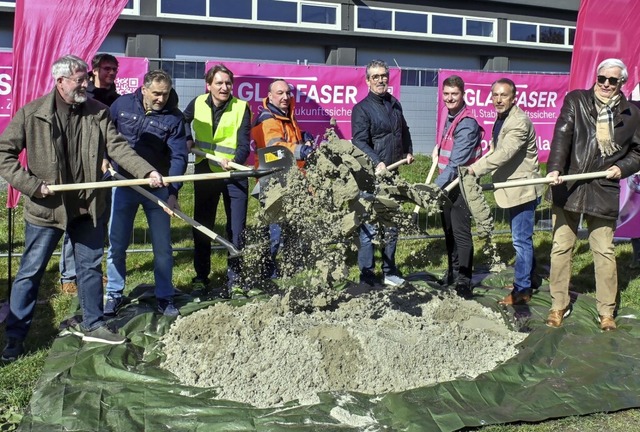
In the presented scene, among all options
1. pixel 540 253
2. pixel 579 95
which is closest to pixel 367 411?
pixel 579 95

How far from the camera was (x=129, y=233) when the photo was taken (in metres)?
5.68

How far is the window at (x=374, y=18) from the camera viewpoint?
16.9 metres

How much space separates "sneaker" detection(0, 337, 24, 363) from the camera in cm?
484

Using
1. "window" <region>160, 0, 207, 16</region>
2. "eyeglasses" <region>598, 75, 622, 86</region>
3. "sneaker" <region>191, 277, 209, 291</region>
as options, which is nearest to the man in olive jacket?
"sneaker" <region>191, 277, 209, 291</region>

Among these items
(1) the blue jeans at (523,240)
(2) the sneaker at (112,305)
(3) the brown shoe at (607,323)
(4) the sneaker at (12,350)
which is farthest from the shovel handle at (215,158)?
(3) the brown shoe at (607,323)

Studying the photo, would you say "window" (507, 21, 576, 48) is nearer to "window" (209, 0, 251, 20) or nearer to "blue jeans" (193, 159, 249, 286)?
"window" (209, 0, 251, 20)

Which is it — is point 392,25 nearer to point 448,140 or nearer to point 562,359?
point 448,140

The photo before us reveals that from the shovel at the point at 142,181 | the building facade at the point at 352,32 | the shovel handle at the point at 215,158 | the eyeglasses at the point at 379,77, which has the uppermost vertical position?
the building facade at the point at 352,32

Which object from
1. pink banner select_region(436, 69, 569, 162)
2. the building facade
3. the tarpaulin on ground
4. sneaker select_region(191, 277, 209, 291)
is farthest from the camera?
the building facade

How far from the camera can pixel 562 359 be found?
15.6 feet

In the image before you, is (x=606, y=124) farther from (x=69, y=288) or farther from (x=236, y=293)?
(x=69, y=288)

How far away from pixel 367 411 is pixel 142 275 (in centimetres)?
362

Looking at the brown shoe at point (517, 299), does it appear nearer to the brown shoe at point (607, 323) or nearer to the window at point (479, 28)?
the brown shoe at point (607, 323)

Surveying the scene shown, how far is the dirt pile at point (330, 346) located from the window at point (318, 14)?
1185cm
